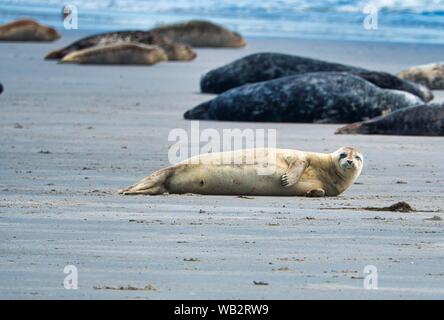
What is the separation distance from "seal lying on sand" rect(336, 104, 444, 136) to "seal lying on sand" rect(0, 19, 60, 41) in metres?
21.1

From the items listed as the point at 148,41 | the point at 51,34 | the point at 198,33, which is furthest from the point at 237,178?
the point at 51,34

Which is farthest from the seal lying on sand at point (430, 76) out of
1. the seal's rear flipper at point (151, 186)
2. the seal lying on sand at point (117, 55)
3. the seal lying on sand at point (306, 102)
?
the seal's rear flipper at point (151, 186)

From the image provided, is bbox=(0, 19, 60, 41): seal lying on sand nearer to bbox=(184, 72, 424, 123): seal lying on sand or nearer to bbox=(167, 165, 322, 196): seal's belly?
bbox=(184, 72, 424, 123): seal lying on sand

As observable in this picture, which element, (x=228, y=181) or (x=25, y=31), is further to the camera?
(x=25, y=31)

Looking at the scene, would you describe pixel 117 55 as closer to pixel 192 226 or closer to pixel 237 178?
pixel 237 178

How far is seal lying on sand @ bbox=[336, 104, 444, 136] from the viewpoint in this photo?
13.0 m

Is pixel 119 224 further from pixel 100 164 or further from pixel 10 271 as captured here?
pixel 100 164

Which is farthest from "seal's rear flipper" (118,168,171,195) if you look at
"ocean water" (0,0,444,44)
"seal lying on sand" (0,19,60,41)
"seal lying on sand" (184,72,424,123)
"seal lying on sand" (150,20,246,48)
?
"ocean water" (0,0,444,44)

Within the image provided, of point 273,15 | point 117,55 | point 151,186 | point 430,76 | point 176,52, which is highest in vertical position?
point 151,186

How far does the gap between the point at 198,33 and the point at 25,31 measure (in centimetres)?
407

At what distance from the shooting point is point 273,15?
48125 millimetres

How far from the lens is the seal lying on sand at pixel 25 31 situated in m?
33.6

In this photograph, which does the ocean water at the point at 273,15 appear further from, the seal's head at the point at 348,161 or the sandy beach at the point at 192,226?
the seal's head at the point at 348,161
